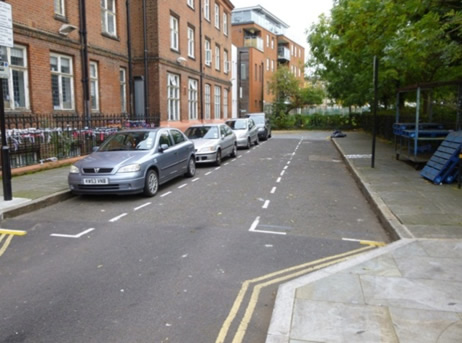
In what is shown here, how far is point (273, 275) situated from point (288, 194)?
16.7 ft

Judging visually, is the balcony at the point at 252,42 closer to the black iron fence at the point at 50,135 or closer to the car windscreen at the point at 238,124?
the car windscreen at the point at 238,124

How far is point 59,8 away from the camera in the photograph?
15.5 m

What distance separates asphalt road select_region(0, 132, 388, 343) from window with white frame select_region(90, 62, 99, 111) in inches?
356

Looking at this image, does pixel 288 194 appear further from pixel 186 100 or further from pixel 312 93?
pixel 312 93

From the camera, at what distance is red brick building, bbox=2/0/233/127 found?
45.6ft

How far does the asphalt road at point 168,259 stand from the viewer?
148 inches

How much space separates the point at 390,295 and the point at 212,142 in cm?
1152

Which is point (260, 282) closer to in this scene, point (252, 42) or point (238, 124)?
point (238, 124)

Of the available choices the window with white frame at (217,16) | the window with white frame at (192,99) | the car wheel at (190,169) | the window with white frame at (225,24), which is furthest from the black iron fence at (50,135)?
the window with white frame at (225,24)

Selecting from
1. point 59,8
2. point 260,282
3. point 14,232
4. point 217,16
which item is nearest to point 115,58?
point 59,8

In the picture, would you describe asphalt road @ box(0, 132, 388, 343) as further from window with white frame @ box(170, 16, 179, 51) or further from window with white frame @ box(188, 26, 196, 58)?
window with white frame @ box(188, 26, 196, 58)

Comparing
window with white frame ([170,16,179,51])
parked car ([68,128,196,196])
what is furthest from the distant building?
parked car ([68,128,196,196])

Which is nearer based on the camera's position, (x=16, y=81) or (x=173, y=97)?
(x=16, y=81)

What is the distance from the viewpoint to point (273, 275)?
4.89 meters
